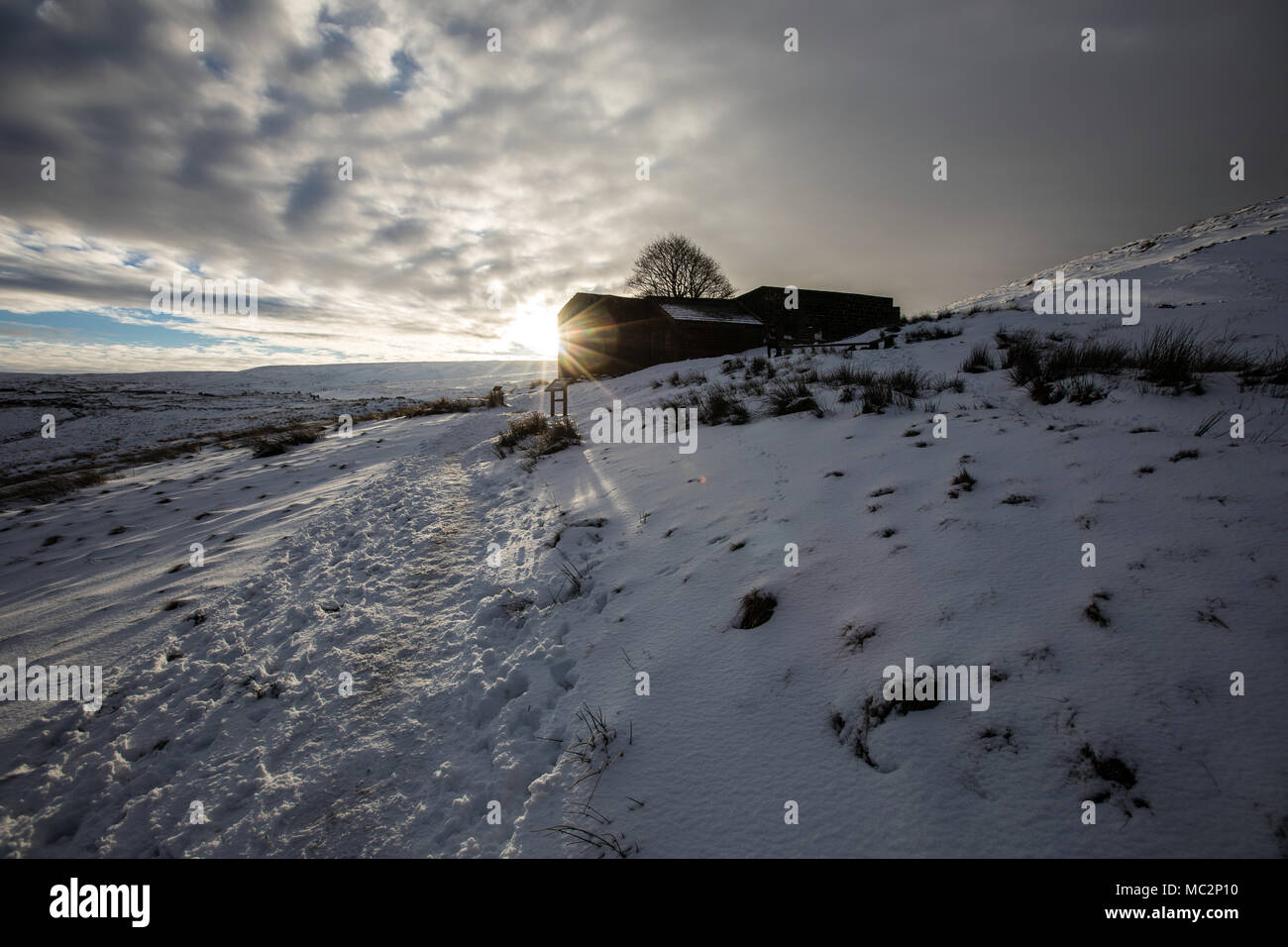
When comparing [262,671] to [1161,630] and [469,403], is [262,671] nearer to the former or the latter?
[1161,630]

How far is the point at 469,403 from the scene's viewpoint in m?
22.3

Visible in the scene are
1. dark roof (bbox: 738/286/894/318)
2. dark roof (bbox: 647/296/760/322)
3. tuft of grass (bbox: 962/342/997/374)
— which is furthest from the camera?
dark roof (bbox: 738/286/894/318)

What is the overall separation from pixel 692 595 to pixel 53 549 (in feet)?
30.1

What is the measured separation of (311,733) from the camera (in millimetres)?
2961

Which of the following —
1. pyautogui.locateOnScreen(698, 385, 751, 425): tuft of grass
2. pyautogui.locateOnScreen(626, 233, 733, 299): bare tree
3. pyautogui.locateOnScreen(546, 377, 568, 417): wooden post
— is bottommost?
pyautogui.locateOnScreen(698, 385, 751, 425): tuft of grass

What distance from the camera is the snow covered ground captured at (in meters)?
1.76

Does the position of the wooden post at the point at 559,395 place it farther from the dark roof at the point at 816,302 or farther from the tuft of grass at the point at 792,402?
the dark roof at the point at 816,302

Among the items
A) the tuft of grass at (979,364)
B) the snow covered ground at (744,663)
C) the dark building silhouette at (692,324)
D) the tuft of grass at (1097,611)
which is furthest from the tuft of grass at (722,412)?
the dark building silhouette at (692,324)

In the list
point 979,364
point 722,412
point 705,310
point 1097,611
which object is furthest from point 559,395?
point 1097,611

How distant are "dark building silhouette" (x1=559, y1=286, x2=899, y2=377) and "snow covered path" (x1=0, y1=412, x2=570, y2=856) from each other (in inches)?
928

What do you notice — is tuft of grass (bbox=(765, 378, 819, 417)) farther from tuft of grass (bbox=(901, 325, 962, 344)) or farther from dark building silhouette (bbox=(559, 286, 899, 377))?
dark building silhouette (bbox=(559, 286, 899, 377))

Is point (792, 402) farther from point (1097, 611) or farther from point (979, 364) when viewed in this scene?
point (1097, 611)

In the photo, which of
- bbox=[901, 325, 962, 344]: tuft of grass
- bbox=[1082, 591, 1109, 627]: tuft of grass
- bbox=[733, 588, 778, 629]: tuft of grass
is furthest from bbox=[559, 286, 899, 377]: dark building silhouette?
bbox=[1082, 591, 1109, 627]: tuft of grass

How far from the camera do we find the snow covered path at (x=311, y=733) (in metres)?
2.37
